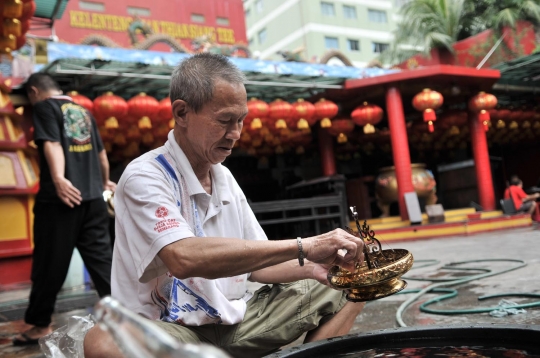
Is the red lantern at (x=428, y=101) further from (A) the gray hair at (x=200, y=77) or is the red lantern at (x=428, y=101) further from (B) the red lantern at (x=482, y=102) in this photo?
(A) the gray hair at (x=200, y=77)

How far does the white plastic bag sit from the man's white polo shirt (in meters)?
0.31

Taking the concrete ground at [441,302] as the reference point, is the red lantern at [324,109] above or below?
above

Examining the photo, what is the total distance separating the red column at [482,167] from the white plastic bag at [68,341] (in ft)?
39.3

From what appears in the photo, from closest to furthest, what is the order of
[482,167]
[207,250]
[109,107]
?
[207,250]
[109,107]
[482,167]

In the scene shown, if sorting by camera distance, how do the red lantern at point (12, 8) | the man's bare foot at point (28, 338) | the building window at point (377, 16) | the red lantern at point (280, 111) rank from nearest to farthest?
the man's bare foot at point (28, 338) < the red lantern at point (12, 8) < the red lantern at point (280, 111) < the building window at point (377, 16)

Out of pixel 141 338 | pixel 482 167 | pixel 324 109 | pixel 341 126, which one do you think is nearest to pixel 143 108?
pixel 324 109

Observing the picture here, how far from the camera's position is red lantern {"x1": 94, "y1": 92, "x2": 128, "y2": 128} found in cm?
806

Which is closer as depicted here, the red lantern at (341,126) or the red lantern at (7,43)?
the red lantern at (7,43)

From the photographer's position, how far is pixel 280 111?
980 centimetres

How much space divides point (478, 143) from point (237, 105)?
39.0 feet

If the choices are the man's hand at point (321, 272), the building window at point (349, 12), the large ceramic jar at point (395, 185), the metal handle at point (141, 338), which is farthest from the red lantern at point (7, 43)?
the building window at point (349, 12)

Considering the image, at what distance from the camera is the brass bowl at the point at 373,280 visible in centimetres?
162

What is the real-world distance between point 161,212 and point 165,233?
82mm

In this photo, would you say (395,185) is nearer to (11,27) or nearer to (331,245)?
(11,27)
